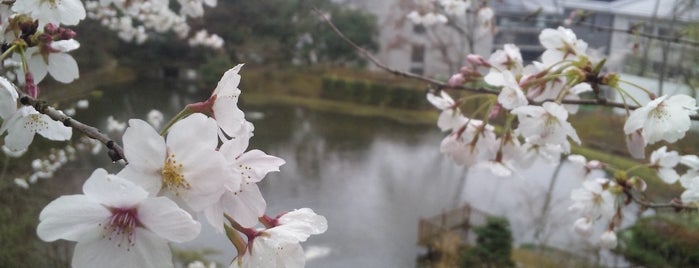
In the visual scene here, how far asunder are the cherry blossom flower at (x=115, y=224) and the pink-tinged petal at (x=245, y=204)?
0.17 feet

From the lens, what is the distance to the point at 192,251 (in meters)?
3.36

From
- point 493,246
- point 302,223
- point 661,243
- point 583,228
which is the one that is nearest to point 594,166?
point 583,228

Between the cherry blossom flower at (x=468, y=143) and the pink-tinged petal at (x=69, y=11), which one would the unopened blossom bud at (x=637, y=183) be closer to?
the cherry blossom flower at (x=468, y=143)

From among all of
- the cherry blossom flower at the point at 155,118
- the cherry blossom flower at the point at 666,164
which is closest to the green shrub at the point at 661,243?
the cherry blossom flower at the point at 666,164

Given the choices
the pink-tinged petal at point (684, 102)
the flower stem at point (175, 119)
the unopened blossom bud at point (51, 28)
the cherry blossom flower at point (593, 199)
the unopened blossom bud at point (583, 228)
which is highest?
the unopened blossom bud at point (51, 28)

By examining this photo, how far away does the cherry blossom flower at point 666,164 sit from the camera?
1.08 meters

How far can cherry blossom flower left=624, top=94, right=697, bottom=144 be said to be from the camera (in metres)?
0.69

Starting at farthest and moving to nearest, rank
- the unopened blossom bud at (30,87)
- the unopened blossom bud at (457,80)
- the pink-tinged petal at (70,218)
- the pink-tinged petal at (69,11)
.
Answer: the unopened blossom bud at (457,80) → the pink-tinged petal at (69,11) → the unopened blossom bud at (30,87) → the pink-tinged petal at (70,218)

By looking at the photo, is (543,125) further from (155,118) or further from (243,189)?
(155,118)

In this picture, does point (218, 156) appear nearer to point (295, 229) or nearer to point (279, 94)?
point (295, 229)

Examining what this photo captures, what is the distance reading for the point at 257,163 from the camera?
1.37 ft

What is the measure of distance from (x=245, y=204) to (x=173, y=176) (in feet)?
0.19

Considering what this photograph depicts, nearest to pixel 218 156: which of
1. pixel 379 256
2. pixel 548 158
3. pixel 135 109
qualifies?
pixel 548 158

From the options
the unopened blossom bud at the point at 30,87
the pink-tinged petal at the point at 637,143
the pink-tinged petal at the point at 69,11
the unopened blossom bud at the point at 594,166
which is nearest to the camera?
the unopened blossom bud at the point at 30,87
